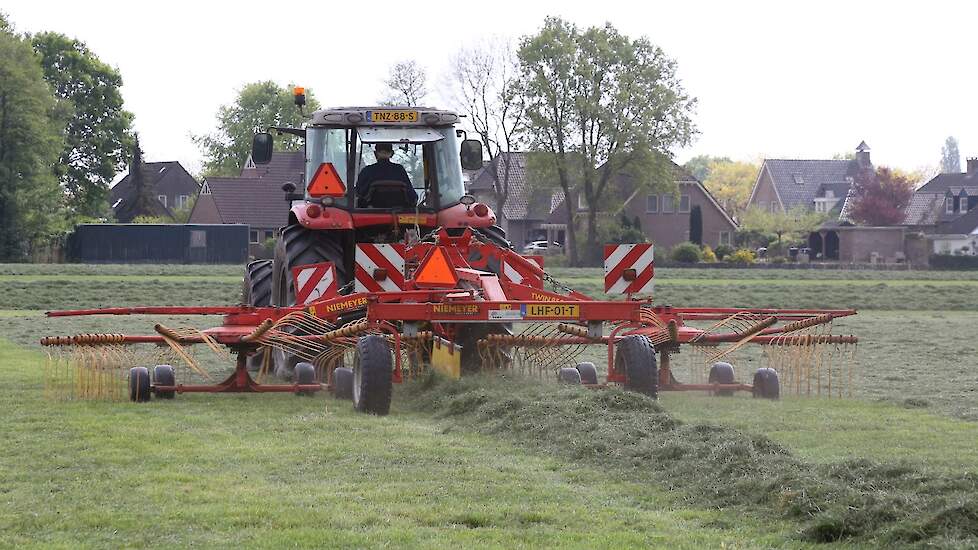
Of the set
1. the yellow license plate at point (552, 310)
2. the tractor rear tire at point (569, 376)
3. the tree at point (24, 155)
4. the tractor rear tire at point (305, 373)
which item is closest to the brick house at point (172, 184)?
the tree at point (24, 155)

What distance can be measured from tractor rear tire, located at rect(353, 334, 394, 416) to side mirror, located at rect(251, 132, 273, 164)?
163 inches

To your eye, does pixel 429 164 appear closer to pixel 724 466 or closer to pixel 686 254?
pixel 724 466

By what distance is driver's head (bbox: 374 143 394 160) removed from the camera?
1469 cm

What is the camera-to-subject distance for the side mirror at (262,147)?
14.4m

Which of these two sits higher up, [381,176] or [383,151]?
[383,151]

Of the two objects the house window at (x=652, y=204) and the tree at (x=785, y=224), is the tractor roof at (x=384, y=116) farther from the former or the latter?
the tree at (x=785, y=224)

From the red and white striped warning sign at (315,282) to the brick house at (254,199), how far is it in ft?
214

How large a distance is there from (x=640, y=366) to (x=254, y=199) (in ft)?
234

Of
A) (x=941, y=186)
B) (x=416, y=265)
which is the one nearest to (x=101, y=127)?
(x=941, y=186)

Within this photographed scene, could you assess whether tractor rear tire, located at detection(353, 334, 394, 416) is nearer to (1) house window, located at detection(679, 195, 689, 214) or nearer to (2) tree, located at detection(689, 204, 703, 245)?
(2) tree, located at detection(689, 204, 703, 245)

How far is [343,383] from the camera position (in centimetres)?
1184

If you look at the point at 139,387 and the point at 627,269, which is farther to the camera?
the point at 627,269

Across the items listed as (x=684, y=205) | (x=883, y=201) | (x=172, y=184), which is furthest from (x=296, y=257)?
(x=172, y=184)

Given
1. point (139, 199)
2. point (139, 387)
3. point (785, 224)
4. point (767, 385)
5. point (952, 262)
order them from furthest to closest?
point (139, 199)
point (785, 224)
point (952, 262)
point (767, 385)
point (139, 387)
